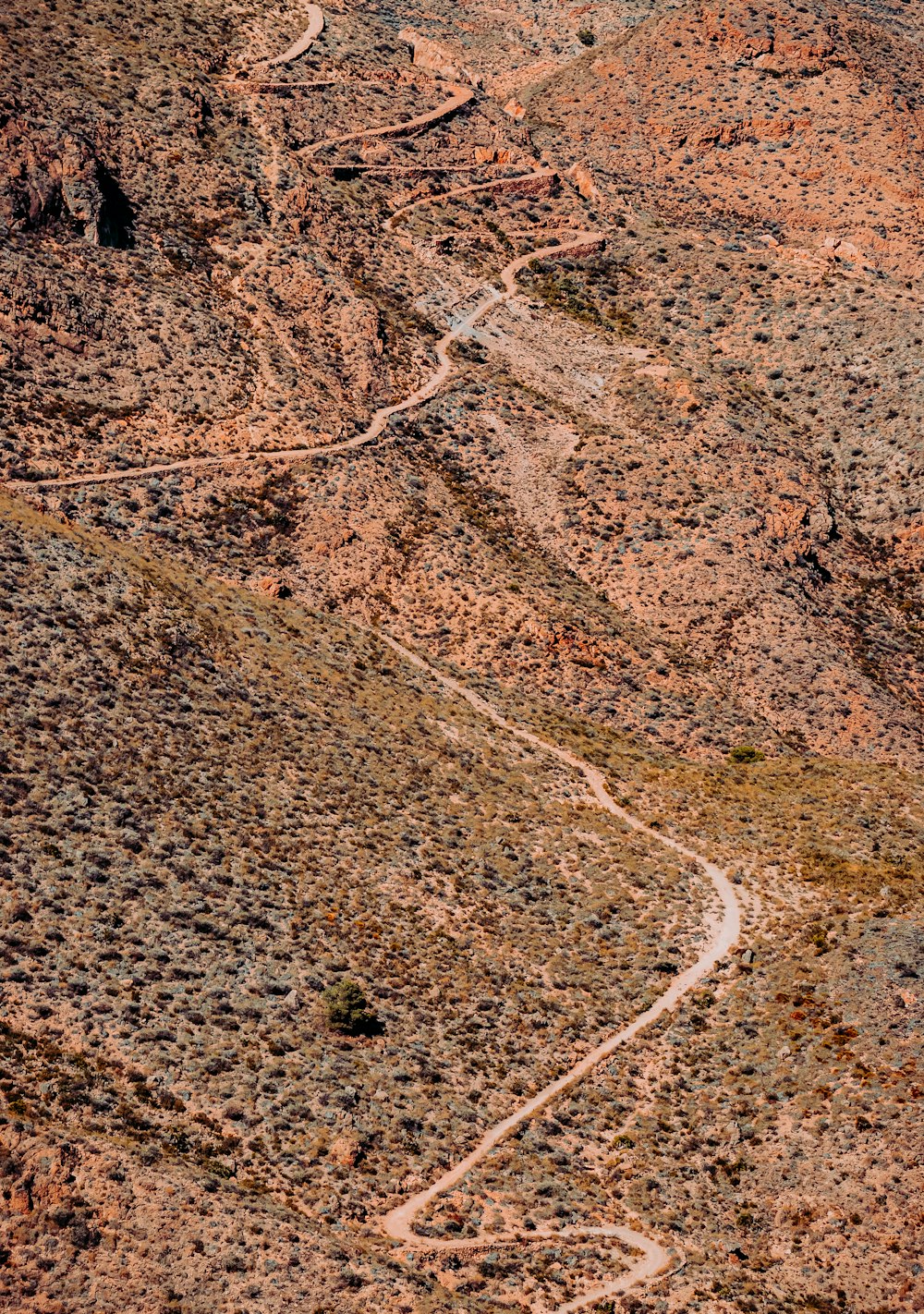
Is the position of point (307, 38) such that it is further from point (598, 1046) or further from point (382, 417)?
point (598, 1046)

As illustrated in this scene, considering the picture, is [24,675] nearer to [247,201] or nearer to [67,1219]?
[67,1219]

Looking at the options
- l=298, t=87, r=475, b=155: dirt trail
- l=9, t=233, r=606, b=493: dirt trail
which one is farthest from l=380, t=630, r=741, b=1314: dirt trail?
l=298, t=87, r=475, b=155: dirt trail

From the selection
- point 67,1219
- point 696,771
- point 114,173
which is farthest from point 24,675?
point 114,173

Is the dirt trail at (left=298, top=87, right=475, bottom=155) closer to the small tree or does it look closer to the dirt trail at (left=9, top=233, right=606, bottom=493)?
the dirt trail at (left=9, top=233, right=606, bottom=493)

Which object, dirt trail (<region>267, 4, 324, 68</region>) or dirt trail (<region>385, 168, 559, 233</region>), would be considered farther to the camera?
dirt trail (<region>267, 4, 324, 68</region>)

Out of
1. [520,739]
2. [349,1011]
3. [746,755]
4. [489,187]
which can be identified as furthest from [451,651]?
[489,187]

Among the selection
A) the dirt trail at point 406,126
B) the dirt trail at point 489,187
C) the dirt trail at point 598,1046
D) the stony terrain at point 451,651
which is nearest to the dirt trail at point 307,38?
the stony terrain at point 451,651
